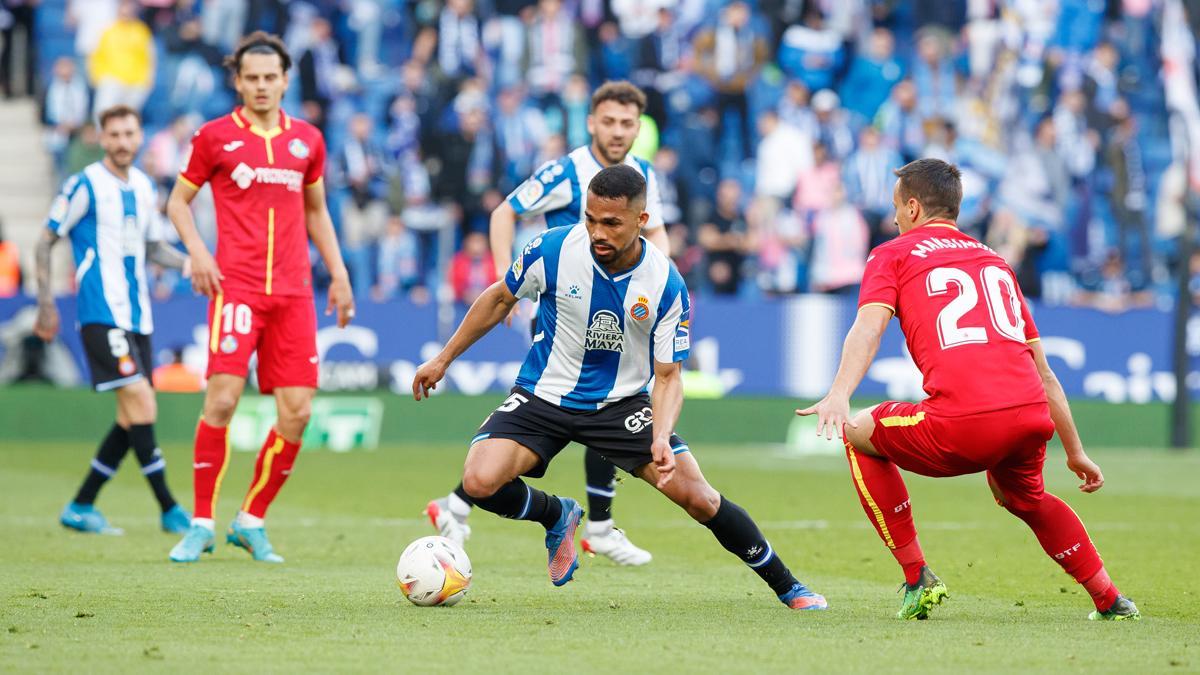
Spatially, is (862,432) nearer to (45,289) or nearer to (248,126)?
(248,126)

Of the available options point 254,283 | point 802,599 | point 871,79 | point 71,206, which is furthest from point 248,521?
point 871,79

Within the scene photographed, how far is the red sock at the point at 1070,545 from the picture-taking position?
657 cm

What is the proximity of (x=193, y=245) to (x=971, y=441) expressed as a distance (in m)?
4.01

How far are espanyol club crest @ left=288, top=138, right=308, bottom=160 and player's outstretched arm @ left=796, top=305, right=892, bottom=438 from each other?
11.6 ft

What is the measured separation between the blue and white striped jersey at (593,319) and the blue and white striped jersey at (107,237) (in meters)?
4.09

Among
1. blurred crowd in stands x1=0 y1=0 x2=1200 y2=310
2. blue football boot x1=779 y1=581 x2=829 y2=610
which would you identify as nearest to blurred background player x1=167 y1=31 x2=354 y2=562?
blue football boot x1=779 y1=581 x2=829 y2=610

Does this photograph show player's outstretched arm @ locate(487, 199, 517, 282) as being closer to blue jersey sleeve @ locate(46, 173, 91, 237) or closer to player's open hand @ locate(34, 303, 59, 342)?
blue jersey sleeve @ locate(46, 173, 91, 237)

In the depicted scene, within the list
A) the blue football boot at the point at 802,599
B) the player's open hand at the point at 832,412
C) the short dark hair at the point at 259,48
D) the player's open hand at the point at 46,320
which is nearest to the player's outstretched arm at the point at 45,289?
the player's open hand at the point at 46,320

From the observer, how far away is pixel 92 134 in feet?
63.8

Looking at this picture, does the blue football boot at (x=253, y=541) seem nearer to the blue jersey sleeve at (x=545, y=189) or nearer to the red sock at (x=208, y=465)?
the red sock at (x=208, y=465)

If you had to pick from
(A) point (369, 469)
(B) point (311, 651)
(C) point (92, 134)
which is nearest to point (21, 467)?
(A) point (369, 469)

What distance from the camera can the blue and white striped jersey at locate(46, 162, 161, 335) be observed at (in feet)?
33.9

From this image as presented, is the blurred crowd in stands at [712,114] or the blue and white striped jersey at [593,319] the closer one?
the blue and white striped jersey at [593,319]

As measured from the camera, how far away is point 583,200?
8977mm
